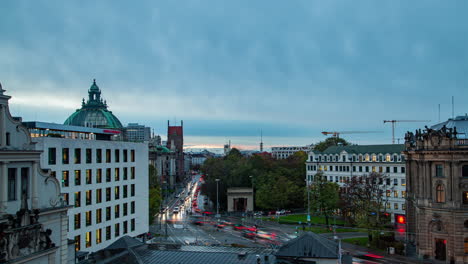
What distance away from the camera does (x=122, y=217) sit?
214 ft

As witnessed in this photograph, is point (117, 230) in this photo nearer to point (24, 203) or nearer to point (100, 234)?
point (100, 234)

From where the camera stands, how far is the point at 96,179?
59.2 metres

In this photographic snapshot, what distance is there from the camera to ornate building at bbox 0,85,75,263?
23797 millimetres

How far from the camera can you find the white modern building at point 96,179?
53344 mm

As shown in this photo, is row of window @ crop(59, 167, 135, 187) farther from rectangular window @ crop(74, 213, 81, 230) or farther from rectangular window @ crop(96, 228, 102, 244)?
rectangular window @ crop(96, 228, 102, 244)

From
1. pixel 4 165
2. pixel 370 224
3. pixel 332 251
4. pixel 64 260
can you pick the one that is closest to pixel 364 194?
pixel 370 224

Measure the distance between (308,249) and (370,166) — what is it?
78397 millimetres

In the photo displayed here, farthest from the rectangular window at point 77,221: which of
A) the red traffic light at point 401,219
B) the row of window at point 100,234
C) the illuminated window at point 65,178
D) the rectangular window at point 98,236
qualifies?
the red traffic light at point 401,219

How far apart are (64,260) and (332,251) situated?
20.4 meters

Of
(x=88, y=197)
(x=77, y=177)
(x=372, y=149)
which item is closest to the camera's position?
(x=77, y=177)

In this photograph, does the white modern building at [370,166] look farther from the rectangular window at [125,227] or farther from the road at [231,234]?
the rectangular window at [125,227]

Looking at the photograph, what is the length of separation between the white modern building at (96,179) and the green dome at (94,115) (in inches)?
2130

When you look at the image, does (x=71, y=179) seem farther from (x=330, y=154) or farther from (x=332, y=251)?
(x=330, y=154)

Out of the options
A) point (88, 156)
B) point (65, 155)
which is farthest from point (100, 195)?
point (65, 155)
